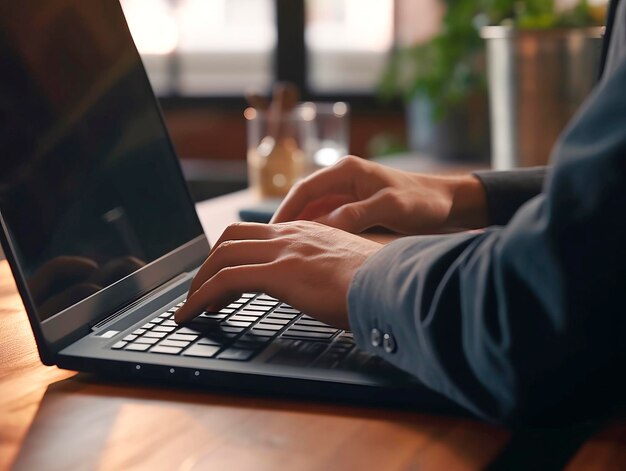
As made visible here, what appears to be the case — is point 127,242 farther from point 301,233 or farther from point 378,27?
point 378,27

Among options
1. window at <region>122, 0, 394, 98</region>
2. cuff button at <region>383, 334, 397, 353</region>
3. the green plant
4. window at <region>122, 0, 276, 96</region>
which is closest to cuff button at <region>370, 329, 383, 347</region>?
cuff button at <region>383, 334, 397, 353</region>

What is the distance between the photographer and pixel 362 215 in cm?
97

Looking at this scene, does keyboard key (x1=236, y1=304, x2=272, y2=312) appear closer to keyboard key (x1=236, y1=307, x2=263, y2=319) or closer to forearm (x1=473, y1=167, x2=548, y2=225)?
keyboard key (x1=236, y1=307, x2=263, y2=319)

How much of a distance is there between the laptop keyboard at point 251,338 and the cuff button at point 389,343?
17 mm

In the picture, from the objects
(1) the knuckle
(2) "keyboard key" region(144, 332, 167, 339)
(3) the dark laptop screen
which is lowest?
(2) "keyboard key" region(144, 332, 167, 339)

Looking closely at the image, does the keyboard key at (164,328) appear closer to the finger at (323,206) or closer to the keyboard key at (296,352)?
the keyboard key at (296,352)

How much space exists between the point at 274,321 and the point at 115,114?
0.30 m

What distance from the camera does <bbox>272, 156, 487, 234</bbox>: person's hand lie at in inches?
38.2

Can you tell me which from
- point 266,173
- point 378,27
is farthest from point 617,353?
point 378,27

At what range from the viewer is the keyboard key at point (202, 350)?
65 centimetres

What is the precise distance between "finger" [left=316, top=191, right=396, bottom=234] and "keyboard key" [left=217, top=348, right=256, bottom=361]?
0.94ft

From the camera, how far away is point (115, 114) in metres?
0.90

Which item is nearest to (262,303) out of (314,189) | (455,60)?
(314,189)

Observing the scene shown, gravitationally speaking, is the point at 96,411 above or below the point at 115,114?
below
